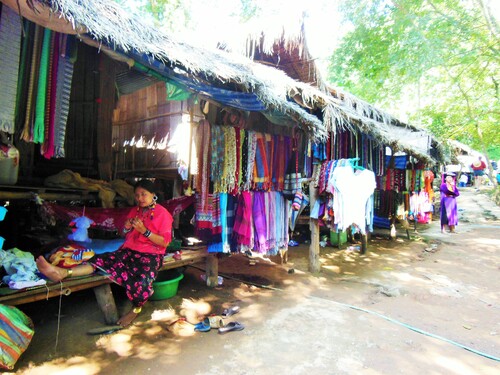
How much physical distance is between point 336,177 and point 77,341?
14.0 ft

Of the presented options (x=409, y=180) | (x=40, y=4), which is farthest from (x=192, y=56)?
(x=409, y=180)

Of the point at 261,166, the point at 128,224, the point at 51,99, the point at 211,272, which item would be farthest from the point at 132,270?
the point at 261,166

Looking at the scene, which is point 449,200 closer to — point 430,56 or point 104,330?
point 430,56

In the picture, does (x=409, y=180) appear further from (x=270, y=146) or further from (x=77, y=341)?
(x=77, y=341)

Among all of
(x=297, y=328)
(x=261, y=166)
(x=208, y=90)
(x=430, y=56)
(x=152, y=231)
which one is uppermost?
(x=430, y=56)

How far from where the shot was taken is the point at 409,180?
9414 millimetres

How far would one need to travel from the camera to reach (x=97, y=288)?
11.9ft

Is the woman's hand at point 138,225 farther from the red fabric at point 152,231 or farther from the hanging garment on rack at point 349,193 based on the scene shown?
the hanging garment on rack at point 349,193

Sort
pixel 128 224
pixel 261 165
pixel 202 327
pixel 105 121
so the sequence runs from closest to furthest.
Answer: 1. pixel 128 224
2. pixel 202 327
3. pixel 261 165
4. pixel 105 121

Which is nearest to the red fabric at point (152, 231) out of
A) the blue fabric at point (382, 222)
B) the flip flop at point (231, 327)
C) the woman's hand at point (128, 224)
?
the woman's hand at point (128, 224)

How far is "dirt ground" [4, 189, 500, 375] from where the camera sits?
303 cm

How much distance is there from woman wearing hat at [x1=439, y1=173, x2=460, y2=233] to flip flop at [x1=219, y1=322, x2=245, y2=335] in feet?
29.3

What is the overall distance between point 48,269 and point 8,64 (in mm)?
1877

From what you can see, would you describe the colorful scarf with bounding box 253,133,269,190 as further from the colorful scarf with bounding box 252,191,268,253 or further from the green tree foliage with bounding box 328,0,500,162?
the green tree foliage with bounding box 328,0,500,162
